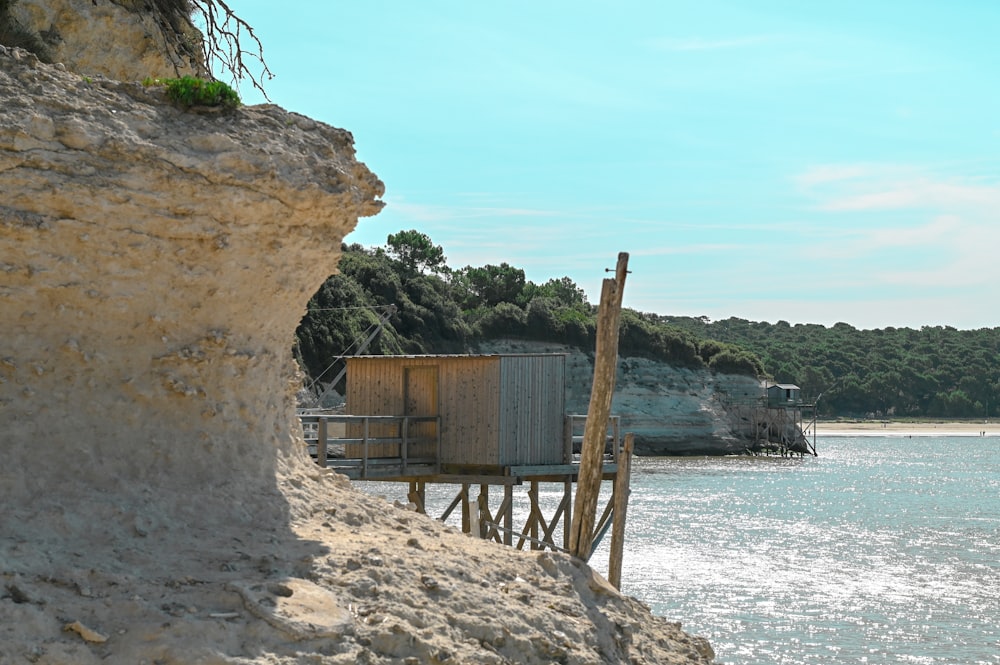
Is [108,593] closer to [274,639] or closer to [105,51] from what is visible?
[274,639]

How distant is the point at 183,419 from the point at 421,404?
12.2m

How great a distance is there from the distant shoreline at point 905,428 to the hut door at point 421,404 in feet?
348

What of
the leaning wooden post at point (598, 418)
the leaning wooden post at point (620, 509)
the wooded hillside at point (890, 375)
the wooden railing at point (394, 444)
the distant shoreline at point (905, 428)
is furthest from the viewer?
the wooded hillside at point (890, 375)

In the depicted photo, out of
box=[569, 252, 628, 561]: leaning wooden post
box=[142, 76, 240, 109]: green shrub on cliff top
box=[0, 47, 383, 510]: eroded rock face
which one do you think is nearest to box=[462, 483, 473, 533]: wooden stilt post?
box=[569, 252, 628, 561]: leaning wooden post

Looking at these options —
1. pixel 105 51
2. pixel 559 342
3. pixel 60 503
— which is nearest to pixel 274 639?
pixel 60 503

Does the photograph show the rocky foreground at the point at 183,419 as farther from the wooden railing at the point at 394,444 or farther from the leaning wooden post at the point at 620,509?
the wooden railing at the point at 394,444

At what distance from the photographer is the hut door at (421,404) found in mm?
23141

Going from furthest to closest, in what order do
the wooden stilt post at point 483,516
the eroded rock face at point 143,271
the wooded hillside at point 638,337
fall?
the wooded hillside at point 638,337 < the wooden stilt post at point 483,516 < the eroded rock face at point 143,271

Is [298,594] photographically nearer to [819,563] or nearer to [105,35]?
[105,35]

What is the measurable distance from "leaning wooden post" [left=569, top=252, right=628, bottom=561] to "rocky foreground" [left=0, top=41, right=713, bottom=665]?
1.53 m

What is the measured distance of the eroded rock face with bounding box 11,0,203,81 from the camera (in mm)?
16344

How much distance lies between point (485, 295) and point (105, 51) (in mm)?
78137

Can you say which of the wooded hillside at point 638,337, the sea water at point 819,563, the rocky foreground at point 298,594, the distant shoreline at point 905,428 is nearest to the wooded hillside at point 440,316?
the wooded hillside at point 638,337

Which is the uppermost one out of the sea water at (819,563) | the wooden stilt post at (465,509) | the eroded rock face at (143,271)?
the eroded rock face at (143,271)
